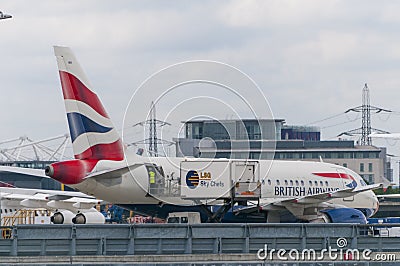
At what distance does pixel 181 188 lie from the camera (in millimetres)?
51625

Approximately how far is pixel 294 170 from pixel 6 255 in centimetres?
3577

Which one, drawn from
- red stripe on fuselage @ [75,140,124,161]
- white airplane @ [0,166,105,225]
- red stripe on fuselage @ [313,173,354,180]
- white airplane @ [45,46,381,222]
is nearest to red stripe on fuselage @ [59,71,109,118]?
white airplane @ [45,46,381,222]

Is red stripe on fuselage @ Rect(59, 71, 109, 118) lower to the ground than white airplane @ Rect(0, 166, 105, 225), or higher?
higher

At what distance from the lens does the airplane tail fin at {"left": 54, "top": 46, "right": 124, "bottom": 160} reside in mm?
52438

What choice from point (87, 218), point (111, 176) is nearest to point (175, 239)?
point (111, 176)

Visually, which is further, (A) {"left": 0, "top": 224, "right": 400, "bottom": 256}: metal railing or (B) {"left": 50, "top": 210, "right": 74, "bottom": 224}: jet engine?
(B) {"left": 50, "top": 210, "right": 74, "bottom": 224}: jet engine

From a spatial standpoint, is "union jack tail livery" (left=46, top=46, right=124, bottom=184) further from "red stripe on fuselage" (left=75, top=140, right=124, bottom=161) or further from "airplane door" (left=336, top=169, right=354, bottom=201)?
"airplane door" (left=336, top=169, right=354, bottom=201)

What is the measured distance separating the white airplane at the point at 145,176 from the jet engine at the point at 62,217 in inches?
842

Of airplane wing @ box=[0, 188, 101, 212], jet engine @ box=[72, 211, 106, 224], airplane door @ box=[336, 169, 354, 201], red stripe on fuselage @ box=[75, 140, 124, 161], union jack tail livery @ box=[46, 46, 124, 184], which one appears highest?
union jack tail livery @ box=[46, 46, 124, 184]

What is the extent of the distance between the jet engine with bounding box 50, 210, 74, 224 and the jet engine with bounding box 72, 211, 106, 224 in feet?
4.25

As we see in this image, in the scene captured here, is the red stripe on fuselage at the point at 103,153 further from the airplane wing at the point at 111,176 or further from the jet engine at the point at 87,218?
the jet engine at the point at 87,218

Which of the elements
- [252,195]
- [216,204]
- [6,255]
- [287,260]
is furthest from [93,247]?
[216,204]

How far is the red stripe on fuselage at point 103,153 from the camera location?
5231 centimetres

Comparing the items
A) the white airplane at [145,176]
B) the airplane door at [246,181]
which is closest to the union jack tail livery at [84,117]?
the white airplane at [145,176]
